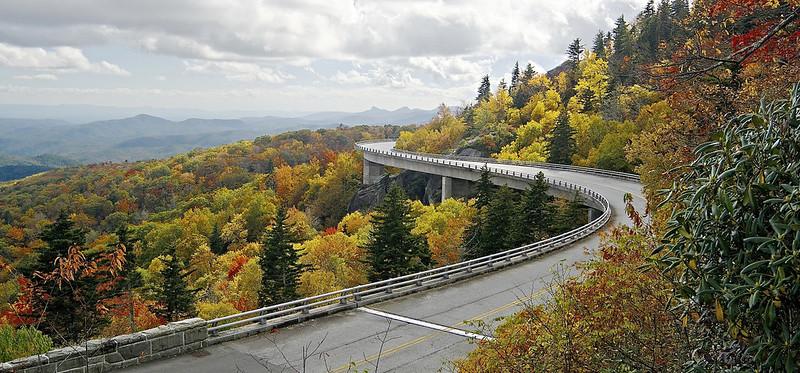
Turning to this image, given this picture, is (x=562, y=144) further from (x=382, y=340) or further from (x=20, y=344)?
(x=20, y=344)

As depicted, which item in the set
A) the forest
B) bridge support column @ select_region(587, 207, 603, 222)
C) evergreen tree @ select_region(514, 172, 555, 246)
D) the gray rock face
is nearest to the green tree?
the forest

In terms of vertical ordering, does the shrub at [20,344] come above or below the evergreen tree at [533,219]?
above

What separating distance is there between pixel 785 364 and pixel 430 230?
48.4m

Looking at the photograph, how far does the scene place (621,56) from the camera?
330 ft

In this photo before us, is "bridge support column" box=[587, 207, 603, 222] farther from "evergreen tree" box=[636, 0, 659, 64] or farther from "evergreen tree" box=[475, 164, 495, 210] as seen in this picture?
"evergreen tree" box=[636, 0, 659, 64]

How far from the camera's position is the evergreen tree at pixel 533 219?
39531 millimetres

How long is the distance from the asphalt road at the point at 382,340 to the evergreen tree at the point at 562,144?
1975 inches

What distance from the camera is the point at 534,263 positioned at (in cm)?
2747

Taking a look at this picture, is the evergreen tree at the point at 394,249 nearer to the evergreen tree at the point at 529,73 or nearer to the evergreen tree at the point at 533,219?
the evergreen tree at the point at 533,219

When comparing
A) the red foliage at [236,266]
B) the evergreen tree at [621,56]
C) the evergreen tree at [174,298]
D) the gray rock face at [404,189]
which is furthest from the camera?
the evergreen tree at [621,56]

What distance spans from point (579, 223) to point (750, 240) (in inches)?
1722

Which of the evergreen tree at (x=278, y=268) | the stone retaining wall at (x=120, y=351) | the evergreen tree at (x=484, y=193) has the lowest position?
the evergreen tree at (x=278, y=268)

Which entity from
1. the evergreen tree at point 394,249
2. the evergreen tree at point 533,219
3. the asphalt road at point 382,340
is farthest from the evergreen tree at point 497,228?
the asphalt road at point 382,340

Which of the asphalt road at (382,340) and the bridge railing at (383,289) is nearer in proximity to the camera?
the asphalt road at (382,340)
